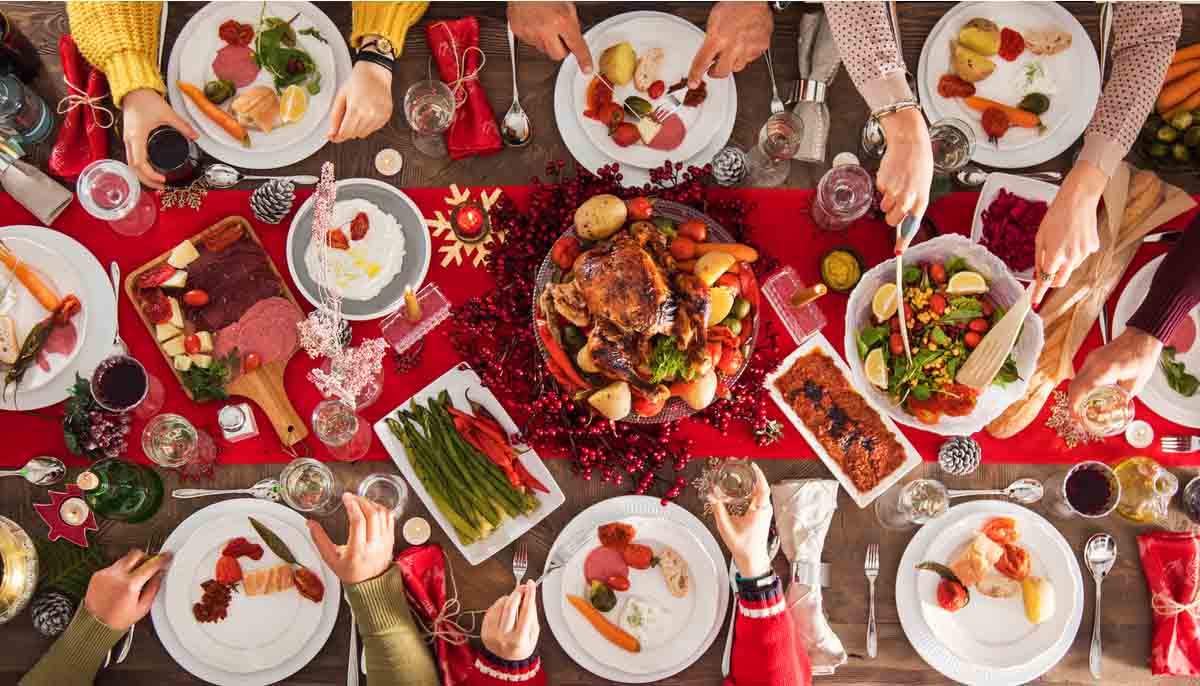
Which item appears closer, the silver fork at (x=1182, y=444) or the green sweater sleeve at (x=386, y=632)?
the green sweater sleeve at (x=386, y=632)

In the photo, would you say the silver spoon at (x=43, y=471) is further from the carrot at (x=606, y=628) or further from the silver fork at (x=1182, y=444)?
the silver fork at (x=1182, y=444)

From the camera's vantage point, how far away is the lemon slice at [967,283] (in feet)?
7.80

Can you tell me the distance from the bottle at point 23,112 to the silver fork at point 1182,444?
3626 millimetres

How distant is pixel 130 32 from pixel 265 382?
1122 mm

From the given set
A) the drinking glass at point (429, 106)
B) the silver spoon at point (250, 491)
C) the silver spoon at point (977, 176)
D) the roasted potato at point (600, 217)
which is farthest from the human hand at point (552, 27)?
the silver spoon at point (250, 491)

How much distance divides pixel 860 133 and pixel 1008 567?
141 cm

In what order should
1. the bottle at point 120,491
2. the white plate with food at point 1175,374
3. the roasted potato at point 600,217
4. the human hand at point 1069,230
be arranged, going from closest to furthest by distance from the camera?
1. the roasted potato at point 600,217
2. the human hand at point 1069,230
3. the bottle at point 120,491
4. the white plate with food at point 1175,374

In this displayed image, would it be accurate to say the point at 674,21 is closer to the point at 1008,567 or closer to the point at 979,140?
the point at 979,140

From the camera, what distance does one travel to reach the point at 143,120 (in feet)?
8.23

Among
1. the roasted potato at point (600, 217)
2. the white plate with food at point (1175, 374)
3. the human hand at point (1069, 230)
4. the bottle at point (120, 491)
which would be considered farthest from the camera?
the white plate with food at point (1175, 374)

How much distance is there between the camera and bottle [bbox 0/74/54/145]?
2.49 metres

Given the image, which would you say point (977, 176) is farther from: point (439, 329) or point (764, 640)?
point (439, 329)

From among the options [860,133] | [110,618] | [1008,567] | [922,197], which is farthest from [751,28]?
[110,618]

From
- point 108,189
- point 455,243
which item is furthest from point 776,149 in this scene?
point 108,189
